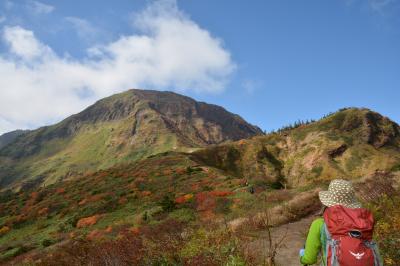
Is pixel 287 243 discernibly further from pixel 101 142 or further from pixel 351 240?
pixel 101 142

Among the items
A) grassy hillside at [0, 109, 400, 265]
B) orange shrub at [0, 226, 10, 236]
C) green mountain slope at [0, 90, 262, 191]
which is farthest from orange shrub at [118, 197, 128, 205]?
green mountain slope at [0, 90, 262, 191]

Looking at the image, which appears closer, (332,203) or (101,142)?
(332,203)

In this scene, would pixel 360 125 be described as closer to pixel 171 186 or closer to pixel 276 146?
pixel 276 146

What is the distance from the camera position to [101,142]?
163 m

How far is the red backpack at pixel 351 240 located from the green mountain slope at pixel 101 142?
12048 cm

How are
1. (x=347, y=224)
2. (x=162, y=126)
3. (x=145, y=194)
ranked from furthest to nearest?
(x=162, y=126), (x=145, y=194), (x=347, y=224)

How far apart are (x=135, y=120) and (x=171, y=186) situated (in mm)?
133202

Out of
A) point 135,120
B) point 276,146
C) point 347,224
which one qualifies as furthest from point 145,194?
point 135,120

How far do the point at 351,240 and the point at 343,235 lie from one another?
0.30 ft

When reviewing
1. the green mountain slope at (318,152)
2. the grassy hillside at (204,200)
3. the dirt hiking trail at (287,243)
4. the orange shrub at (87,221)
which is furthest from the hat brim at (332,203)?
the green mountain slope at (318,152)

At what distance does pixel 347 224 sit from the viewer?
3986 mm

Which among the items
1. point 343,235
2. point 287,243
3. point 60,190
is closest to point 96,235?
point 287,243

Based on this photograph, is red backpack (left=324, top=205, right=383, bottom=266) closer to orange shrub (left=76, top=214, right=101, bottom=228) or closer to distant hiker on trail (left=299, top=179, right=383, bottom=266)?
distant hiker on trail (left=299, top=179, right=383, bottom=266)

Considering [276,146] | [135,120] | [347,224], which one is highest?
[135,120]
